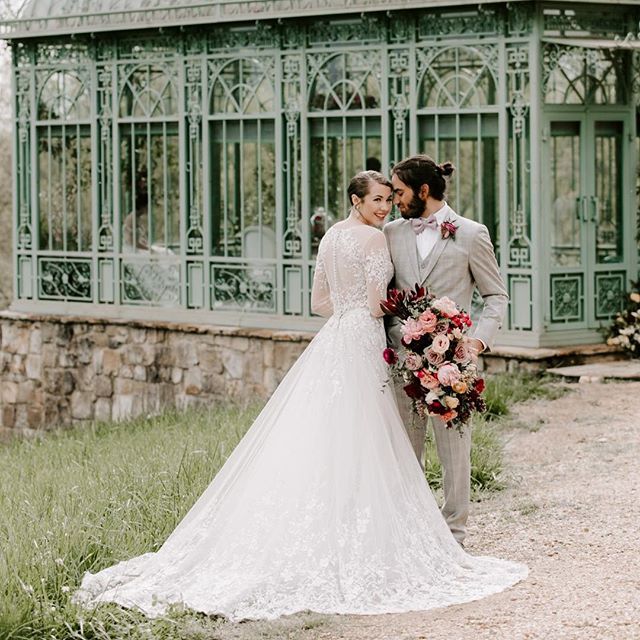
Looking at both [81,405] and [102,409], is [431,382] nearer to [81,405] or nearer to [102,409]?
[102,409]

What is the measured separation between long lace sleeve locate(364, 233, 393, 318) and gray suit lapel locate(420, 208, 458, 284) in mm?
169

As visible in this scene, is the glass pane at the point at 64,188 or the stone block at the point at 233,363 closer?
the stone block at the point at 233,363

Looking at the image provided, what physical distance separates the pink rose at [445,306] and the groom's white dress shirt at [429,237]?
0.39 m

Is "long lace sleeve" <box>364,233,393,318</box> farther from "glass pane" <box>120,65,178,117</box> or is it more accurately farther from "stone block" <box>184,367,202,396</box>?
"glass pane" <box>120,65,178,117</box>

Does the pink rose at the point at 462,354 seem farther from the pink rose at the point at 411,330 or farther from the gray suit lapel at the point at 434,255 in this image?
the gray suit lapel at the point at 434,255

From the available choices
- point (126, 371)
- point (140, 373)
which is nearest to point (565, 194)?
point (140, 373)

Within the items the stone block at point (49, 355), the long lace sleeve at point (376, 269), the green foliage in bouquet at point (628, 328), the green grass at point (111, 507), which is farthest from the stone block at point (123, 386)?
the long lace sleeve at point (376, 269)

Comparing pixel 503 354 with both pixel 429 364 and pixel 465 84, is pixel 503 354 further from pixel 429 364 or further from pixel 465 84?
pixel 429 364

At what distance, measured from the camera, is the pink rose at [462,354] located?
274 inches

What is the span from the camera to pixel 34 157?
1694 cm

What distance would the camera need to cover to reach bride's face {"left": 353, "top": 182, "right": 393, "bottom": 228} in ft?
23.6

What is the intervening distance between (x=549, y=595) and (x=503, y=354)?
6.31 m

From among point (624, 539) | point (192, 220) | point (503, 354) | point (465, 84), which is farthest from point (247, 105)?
point (624, 539)

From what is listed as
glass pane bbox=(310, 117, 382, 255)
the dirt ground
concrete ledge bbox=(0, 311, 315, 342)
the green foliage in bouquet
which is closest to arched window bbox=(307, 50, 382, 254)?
glass pane bbox=(310, 117, 382, 255)
